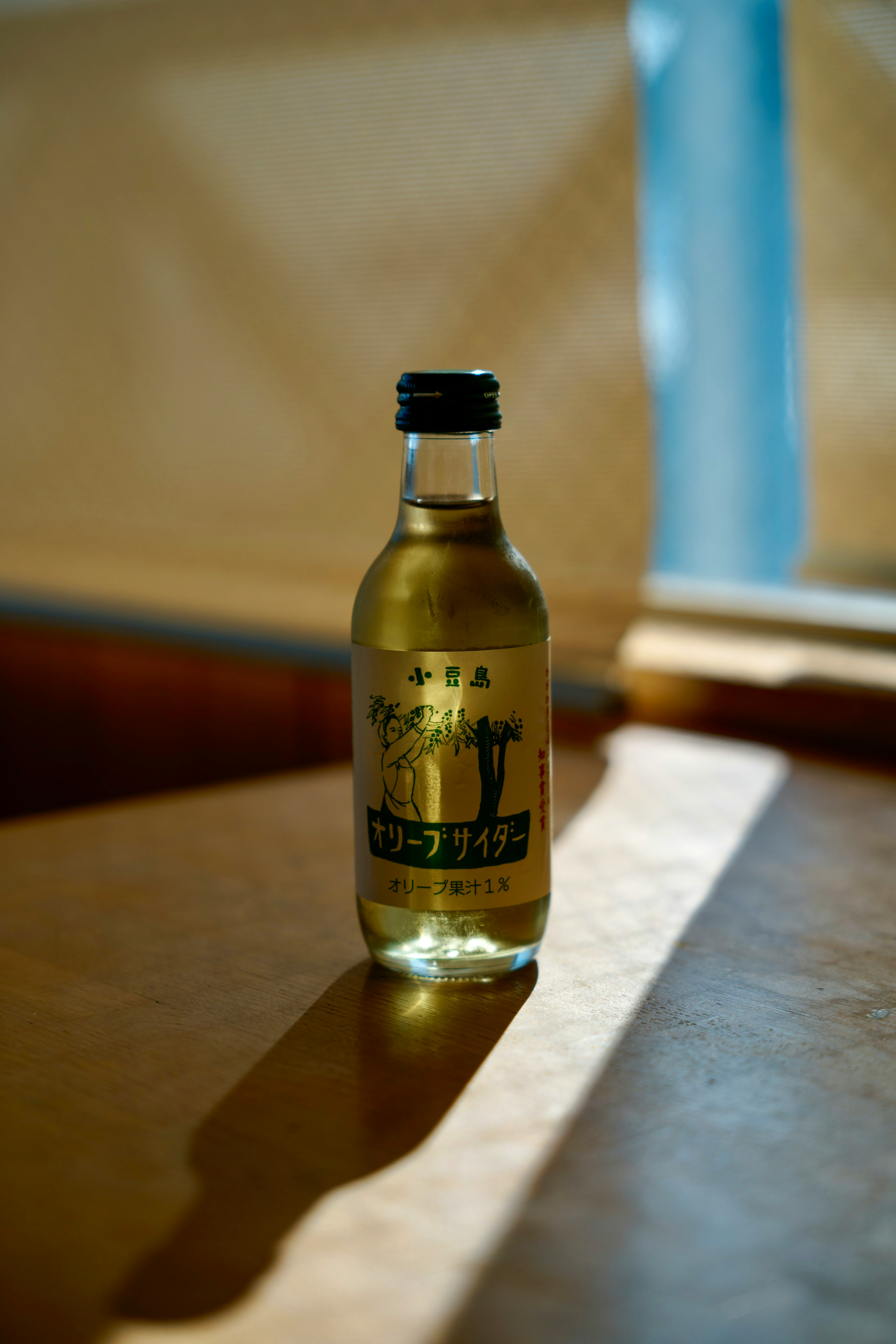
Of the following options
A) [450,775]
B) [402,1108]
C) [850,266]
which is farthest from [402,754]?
[850,266]

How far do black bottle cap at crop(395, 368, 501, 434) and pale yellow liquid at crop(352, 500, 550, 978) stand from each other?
0.04 metres

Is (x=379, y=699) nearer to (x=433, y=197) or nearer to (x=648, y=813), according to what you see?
(x=648, y=813)

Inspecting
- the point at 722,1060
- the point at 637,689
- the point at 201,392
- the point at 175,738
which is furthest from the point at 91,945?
the point at 201,392

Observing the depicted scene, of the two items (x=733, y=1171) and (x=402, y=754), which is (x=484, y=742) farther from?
(x=733, y=1171)

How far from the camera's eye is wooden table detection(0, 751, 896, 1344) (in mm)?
364

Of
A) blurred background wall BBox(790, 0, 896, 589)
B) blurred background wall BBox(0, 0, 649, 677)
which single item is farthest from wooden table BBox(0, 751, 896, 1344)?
blurred background wall BBox(0, 0, 649, 677)

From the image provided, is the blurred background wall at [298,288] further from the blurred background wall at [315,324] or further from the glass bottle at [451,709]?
the glass bottle at [451,709]

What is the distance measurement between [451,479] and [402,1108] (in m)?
0.26

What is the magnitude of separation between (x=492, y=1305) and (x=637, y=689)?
99 centimetres

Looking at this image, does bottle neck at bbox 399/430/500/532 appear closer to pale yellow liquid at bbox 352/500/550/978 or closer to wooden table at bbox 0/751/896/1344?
pale yellow liquid at bbox 352/500/550/978

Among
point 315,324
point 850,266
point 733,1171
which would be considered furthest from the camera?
point 315,324

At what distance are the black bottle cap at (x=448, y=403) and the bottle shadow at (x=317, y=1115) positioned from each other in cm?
25

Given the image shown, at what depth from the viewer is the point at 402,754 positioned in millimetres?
540

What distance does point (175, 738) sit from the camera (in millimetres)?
1692
